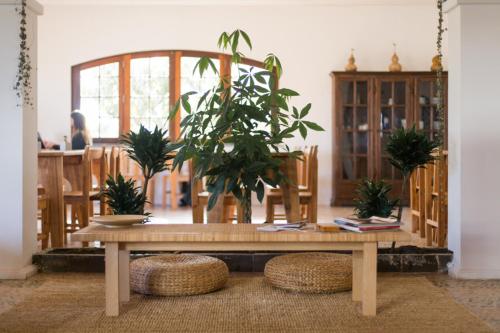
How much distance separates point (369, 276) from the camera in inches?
129

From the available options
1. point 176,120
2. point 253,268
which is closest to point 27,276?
point 253,268

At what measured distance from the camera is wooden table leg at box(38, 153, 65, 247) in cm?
532

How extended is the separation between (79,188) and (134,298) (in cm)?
255

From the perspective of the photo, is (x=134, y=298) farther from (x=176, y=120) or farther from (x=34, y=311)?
(x=176, y=120)

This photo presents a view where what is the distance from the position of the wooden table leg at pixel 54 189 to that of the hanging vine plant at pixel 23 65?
100cm

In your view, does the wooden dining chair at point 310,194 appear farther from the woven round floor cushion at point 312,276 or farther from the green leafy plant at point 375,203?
the woven round floor cushion at point 312,276

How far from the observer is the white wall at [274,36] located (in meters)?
9.52

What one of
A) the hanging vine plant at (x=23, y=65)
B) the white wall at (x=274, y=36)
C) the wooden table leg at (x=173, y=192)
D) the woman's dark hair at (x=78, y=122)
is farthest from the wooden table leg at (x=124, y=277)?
the white wall at (x=274, y=36)

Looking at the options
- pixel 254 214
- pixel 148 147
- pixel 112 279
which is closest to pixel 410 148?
pixel 148 147

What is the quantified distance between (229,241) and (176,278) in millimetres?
626

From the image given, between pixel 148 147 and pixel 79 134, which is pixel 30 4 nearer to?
pixel 148 147

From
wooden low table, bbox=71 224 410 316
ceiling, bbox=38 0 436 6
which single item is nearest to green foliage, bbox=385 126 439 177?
wooden low table, bbox=71 224 410 316

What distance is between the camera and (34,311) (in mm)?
3438

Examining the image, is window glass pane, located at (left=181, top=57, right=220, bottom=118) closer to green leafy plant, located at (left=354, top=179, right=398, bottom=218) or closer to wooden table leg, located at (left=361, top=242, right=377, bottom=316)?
green leafy plant, located at (left=354, top=179, right=398, bottom=218)
